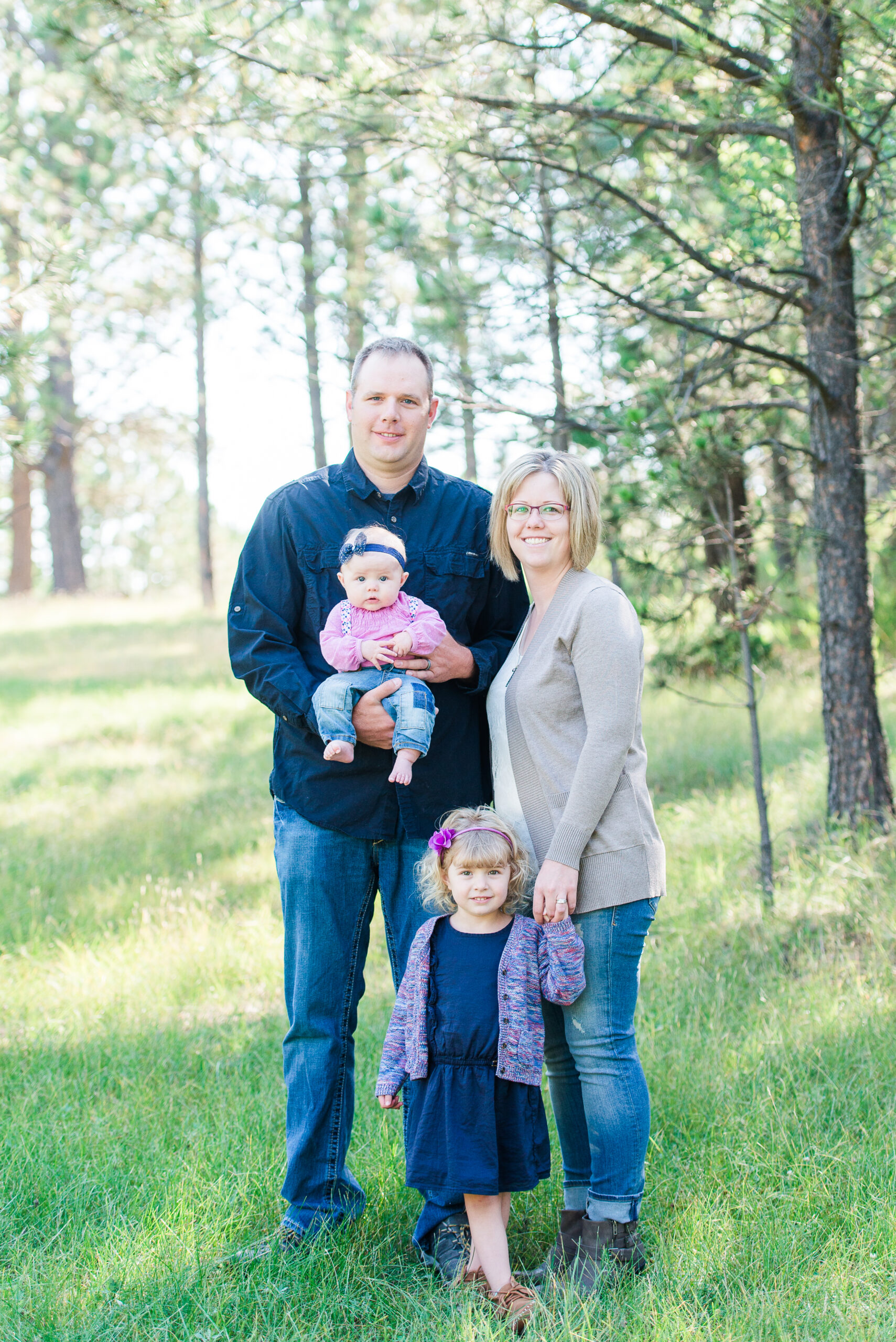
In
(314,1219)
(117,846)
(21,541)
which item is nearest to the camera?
(314,1219)

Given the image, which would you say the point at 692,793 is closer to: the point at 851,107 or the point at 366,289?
the point at 851,107

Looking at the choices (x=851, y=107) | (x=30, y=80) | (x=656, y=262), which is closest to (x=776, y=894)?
(x=656, y=262)

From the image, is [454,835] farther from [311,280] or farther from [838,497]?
[311,280]

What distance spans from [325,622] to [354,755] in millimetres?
376

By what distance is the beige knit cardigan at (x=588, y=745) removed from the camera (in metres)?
2.56

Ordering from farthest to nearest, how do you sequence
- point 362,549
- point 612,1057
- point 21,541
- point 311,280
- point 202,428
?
point 21,541, point 202,428, point 311,280, point 362,549, point 612,1057

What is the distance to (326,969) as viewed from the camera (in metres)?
2.87

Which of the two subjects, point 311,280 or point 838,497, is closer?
point 838,497

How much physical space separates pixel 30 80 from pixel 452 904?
Result: 39.2ft

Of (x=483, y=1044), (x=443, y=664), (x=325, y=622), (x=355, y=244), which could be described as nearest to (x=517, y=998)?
(x=483, y=1044)

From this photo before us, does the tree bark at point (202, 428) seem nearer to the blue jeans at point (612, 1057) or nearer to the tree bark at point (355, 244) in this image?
the tree bark at point (355, 244)

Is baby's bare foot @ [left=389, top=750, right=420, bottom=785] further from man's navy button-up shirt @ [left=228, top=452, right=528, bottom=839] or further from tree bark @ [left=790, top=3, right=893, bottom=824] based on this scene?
tree bark @ [left=790, top=3, right=893, bottom=824]

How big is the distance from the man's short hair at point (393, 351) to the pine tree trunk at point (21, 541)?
70.8ft

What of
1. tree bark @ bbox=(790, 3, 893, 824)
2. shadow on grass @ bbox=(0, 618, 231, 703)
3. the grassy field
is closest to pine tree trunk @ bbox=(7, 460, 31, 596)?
shadow on grass @ bbox=(0, 618, 231, 703)
